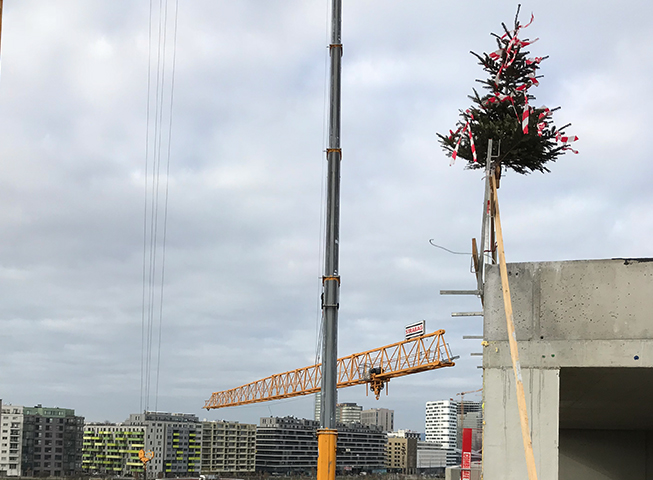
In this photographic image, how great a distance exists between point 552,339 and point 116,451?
200293 millimetres

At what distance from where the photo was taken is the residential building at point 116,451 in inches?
7485

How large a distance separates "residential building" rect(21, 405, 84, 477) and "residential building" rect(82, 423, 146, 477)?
17.5m

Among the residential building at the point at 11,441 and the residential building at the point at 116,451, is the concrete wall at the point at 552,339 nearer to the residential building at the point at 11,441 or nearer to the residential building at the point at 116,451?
the residential building at the point at 11,441

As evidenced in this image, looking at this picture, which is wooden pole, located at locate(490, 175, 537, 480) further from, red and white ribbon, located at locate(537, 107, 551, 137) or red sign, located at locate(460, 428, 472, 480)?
red sign, located at locate(460, 428, 472, 480)

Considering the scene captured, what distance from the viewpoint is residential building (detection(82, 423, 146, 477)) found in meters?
190

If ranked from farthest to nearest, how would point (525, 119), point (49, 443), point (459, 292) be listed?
point (49, 443), point (459, 292), point (525, 119)

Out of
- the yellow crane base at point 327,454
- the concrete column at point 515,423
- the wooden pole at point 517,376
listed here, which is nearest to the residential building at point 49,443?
the yellow crane base at point 327,454

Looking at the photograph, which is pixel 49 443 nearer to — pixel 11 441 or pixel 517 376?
pixel 11 441

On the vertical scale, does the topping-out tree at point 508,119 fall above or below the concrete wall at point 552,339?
above

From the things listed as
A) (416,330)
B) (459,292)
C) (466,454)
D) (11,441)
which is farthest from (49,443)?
(459,292)

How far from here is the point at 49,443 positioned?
17012 cm

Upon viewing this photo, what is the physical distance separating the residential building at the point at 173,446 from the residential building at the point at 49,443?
20.5m

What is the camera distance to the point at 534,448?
10.1 m

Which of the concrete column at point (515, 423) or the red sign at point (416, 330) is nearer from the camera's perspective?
the concrete column at point (515, 423)
